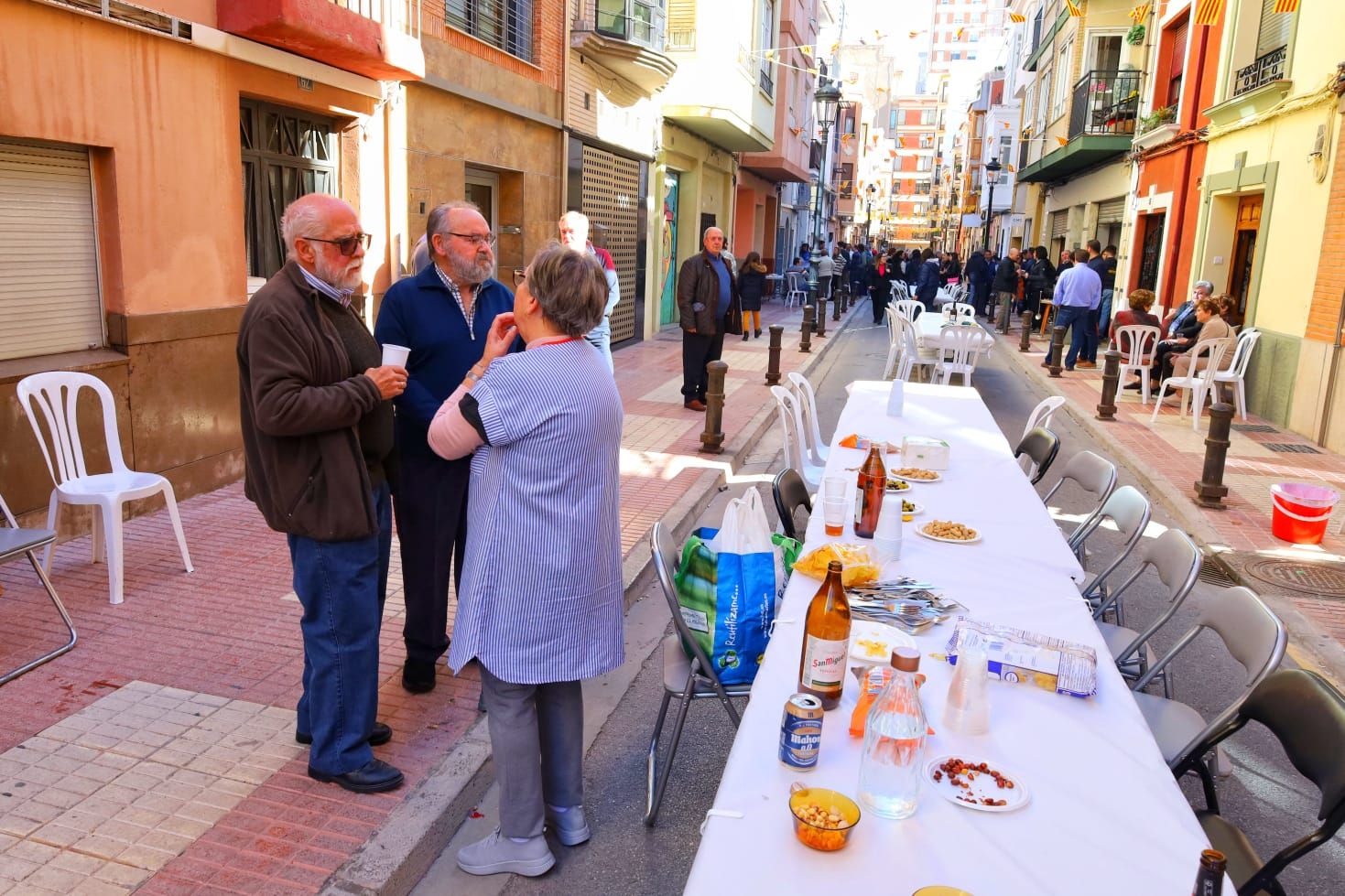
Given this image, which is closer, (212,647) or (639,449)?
(212,647)

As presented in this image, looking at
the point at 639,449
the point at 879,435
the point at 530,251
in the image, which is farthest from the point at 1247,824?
the point at 530,251

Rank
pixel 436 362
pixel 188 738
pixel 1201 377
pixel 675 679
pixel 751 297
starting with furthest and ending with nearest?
pixel 751 297, pixel 1201 377, pixel 436 362, pixel 188 738, pixel 675 679

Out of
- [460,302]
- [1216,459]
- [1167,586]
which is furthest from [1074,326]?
[460,302]

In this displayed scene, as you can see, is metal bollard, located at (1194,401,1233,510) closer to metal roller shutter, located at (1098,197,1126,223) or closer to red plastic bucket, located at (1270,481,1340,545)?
red plastic bucket, located at (1270,481,1340,545)

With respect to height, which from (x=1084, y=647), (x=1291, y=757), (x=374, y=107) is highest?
(x=374, y=107)

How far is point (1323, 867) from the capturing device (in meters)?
3.37

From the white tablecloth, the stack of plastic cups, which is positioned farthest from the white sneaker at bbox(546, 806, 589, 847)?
the stack of plastic cups

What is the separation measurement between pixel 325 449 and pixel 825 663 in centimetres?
174

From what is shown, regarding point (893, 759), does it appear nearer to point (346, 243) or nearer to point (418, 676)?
point (346, 243)

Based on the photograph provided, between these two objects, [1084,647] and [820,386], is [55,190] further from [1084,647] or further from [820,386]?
[820,386]

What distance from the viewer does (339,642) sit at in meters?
3.27

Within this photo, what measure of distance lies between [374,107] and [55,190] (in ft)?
10.7

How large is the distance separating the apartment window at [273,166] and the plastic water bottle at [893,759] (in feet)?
22.0

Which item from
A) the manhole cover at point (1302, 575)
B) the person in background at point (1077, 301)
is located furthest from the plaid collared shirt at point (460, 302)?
the person in background at point (1077, 301)
